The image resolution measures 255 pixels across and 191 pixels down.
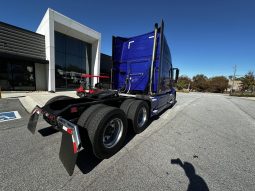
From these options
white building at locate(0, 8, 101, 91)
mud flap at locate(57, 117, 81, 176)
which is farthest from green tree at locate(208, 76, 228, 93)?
mud flap at locate(57, 117, 81, 176)

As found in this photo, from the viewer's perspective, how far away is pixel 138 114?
375cm

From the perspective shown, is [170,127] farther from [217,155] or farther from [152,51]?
[152,51]

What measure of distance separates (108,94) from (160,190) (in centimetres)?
298

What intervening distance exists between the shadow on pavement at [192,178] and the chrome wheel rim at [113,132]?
1.20 metres

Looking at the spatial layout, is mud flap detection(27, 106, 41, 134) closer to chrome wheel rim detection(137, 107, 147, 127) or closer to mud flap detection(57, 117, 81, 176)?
mud flap detection(57, 117, 81, 176)

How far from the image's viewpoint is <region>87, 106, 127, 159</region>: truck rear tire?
7.90 feet

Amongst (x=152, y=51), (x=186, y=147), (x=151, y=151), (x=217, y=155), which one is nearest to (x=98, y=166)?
(x=151, y=151)

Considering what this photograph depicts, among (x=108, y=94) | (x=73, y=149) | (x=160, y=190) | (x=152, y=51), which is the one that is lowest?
(x=160, y=190)

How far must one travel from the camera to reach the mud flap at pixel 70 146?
6.46 ft

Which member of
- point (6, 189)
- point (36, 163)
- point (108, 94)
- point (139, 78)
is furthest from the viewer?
point (139, 78)

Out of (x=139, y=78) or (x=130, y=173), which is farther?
(x=139, y=78)

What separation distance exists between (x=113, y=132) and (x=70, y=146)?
111 cm

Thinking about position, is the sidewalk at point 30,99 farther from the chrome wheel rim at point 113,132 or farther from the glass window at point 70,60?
the glass window at point 70,60

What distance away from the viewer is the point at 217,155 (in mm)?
2938
